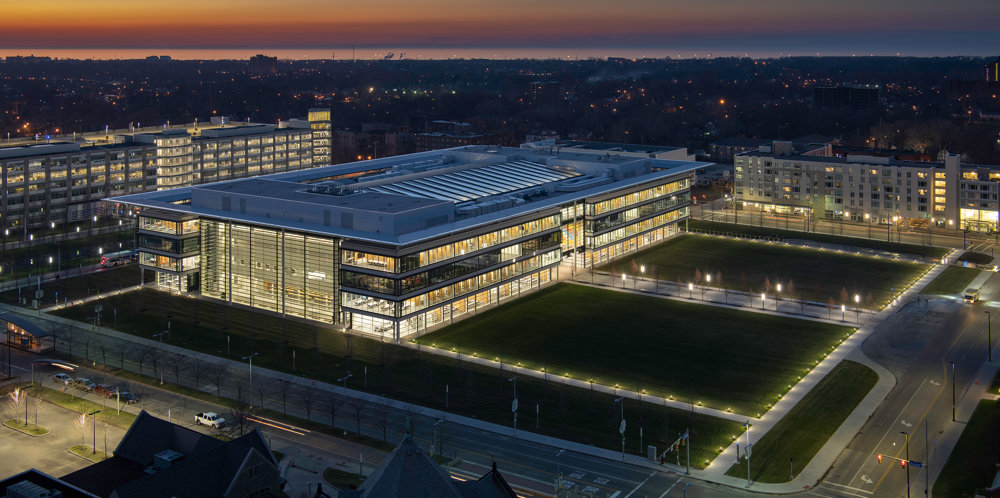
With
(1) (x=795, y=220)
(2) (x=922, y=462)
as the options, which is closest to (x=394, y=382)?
(2) (x=922, y=462)

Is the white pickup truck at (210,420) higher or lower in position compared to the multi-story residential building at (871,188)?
lower

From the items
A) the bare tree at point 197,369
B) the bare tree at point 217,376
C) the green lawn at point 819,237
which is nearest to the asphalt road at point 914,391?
the green lawn at point 819,237

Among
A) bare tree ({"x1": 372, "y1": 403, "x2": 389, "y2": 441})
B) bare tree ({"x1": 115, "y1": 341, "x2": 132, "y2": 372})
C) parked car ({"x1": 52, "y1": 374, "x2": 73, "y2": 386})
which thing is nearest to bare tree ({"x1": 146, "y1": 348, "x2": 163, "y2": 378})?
bare tree ({"x1": 115, "y1": 341, "x2": 132, "y2": 372})

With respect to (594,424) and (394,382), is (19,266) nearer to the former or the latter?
(394,382)

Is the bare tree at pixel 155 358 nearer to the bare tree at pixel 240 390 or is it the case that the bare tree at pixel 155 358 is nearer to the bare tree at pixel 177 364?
the bare tree at pixel 177 364

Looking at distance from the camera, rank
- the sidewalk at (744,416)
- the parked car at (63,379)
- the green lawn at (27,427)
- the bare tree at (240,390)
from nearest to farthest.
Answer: the sidewalk at (744,416)
the green lawn at (27,427)
the bare tree at (240,390)
the parked car at (63,379)

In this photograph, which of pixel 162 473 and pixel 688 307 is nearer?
pixel 162 473
